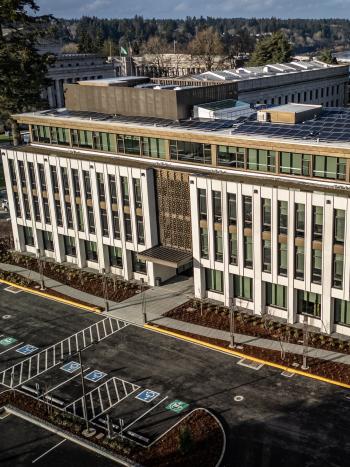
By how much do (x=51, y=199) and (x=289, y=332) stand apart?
32015 millimetres

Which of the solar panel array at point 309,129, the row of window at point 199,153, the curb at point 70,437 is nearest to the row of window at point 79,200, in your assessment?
the row of window at point 199,153

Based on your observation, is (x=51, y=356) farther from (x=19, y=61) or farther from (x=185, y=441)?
(x=19, y=61)

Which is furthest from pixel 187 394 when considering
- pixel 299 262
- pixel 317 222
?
pixel 317 222

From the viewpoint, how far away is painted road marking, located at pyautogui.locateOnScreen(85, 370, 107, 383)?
45.3m

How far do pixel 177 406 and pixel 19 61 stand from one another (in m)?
57.9

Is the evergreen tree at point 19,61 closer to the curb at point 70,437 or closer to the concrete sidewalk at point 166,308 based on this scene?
the concrete sidewalk at point 166,308

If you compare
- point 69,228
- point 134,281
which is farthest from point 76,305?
point 69,228

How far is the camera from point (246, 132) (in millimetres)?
53562

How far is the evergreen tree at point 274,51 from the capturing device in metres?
160

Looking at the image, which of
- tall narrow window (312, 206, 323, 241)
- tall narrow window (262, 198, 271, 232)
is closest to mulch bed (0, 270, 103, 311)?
tall narrow window (262, 198, 271, 232)

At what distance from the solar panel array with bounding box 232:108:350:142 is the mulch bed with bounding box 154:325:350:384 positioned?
1852cm

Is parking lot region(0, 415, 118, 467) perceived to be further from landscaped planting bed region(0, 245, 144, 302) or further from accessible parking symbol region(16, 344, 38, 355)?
landscaped planting bed region(0, 245, 144, 302)

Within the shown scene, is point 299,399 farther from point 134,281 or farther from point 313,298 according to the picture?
point 134,281

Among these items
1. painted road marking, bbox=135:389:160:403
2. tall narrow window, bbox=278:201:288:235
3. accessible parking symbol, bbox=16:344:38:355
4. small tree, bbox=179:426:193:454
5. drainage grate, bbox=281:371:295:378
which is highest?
tall narrow window, bbox=278:201:288:235
